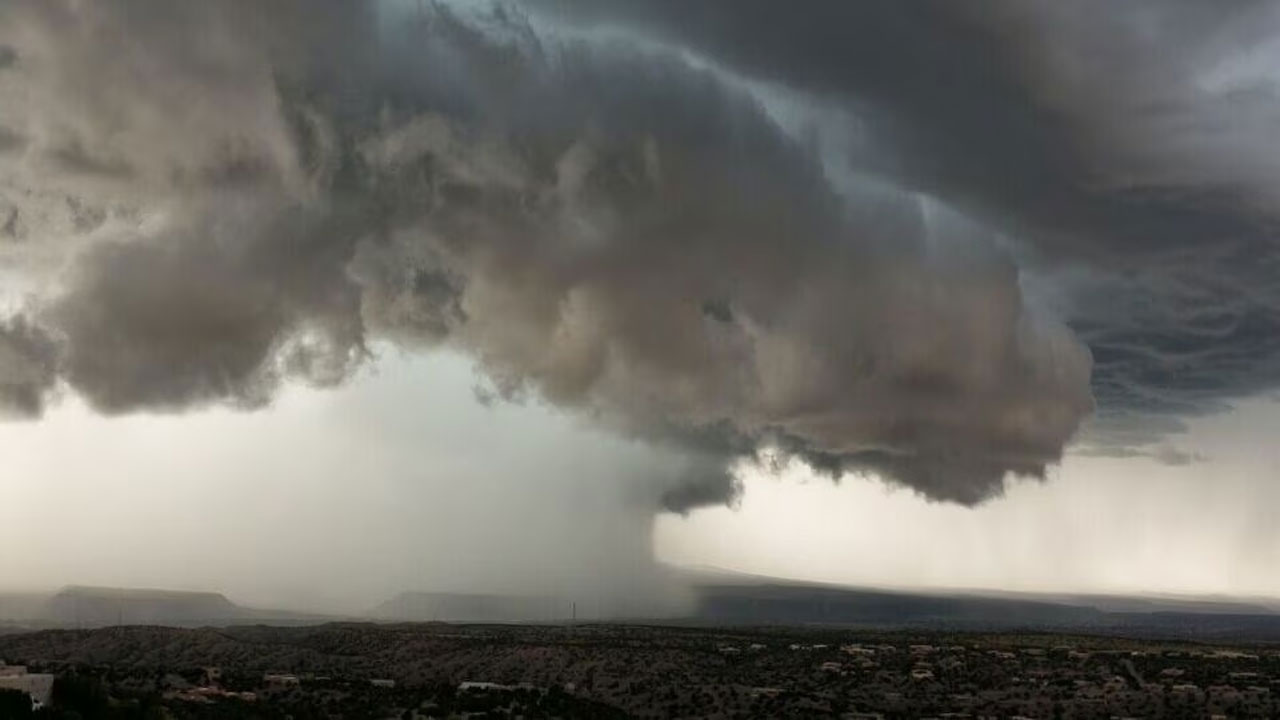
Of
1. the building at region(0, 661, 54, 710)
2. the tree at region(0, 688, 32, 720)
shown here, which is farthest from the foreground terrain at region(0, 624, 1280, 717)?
the tree at region(0, 688, 32, 720)

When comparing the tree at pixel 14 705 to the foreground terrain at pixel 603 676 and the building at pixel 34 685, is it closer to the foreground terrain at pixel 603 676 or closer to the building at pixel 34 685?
the foreground terrain at pixel 603 676

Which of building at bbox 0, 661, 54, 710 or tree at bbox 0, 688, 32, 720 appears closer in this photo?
tree at bbox 0, 688, 32, 720

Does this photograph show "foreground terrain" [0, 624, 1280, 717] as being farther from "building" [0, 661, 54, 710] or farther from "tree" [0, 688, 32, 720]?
"tree" [0, 688, 32, 720]

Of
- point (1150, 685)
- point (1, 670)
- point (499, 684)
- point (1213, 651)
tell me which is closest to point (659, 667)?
point (499, 684)

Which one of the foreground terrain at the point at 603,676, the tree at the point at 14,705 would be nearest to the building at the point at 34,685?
the foreground terrain at the point at 603,676

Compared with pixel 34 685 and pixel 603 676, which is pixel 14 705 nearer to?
pixel 34 685

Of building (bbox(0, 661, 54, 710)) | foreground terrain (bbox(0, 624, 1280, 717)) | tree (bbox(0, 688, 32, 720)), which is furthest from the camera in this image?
foreground terrain (bbox(0, 624, 1280, 717))

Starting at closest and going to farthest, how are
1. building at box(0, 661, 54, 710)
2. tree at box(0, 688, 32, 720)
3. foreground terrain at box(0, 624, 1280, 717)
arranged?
tree at box(0, 688, 32, 720) → building at box(0, 661, 54, 710) → foreground terrain at box(0, 624, 1280, 717)

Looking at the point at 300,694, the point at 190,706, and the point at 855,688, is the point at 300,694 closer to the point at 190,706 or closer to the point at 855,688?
the point at 190,706
